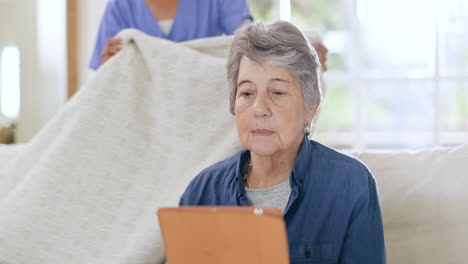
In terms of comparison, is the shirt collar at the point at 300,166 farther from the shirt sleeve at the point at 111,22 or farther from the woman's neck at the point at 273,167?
the shirt sleeve at the point at 111,22

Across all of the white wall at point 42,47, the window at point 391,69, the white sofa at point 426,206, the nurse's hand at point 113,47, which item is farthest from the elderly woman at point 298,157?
the white wall at point 42,47

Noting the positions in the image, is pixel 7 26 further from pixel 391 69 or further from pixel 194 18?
pixel 391 69

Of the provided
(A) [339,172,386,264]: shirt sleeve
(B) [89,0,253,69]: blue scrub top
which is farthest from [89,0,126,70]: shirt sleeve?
(A) [339,172,386,264]: shirt sleeve

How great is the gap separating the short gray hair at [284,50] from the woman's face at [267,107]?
1 centimetres

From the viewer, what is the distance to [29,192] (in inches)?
64.6

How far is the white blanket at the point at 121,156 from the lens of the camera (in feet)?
5.13

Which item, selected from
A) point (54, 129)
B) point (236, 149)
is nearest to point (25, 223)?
point (54, 129)

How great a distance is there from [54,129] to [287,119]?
0.80 metres

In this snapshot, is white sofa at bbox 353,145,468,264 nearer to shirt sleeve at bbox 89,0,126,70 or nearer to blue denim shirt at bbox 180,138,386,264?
blue denim shirt at bbox 180,138,386,264

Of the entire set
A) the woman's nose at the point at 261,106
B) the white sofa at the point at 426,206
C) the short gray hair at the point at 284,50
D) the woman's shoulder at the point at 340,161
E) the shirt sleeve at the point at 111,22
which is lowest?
the white sofa at the point at 426,206

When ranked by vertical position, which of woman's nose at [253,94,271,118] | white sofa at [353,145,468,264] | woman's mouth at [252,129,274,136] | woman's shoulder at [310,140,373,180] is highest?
woman's nose at [253,94,271,118]

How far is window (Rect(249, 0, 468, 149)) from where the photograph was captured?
10.7 ft

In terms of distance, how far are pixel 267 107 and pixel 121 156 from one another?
558mm

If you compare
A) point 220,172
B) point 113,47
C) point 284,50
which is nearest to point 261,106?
point 284,50
